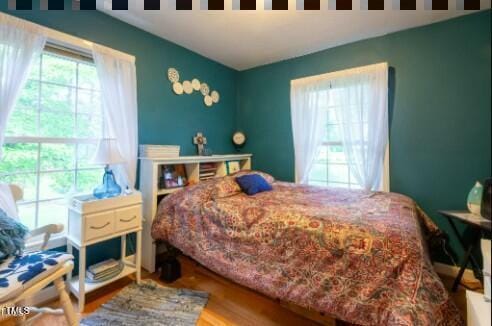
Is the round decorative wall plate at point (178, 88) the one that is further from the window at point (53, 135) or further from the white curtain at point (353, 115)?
the white curtain at point (353, 115)

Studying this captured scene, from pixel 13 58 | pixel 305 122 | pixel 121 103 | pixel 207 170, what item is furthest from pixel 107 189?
pixel 305 122

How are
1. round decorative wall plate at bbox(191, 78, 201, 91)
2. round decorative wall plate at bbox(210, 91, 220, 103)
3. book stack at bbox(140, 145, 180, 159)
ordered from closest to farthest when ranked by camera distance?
book stack at bbox(140, 145, 180, 159)
round decorative wall plate at bbox(191, 78, 201, 91)
round decorative wall plate at bbox(210, 91, 220, 103)

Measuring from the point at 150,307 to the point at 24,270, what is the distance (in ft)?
2.65

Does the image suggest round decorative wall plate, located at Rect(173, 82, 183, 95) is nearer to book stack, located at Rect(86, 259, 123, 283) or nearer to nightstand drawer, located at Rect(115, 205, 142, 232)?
nightstand drawer, located at Rect(115, 205, 142, 232)

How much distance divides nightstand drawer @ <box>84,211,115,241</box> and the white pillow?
38 centimetres

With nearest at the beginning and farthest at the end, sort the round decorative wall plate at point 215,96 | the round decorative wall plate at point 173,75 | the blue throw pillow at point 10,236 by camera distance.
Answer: the blue throw pillow at point 10,236
the round decorative wall plate at point 173,75
the round decorative wall plate at point 215,96

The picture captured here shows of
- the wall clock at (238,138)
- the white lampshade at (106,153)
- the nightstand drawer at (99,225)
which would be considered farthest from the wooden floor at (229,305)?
the wall clock at (238,138)

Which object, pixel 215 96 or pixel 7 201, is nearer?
pixel 7 201

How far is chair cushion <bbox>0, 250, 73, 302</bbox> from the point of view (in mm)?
1033

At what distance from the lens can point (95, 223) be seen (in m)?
1.61

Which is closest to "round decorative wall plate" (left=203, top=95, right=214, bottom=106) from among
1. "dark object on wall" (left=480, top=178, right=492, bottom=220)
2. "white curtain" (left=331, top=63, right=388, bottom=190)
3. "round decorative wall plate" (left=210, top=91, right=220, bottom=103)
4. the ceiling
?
"round decorative wall plate" (left=210, top=91, right=220, bottom=103)

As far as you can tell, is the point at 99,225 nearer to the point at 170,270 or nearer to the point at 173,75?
the point at 170,270

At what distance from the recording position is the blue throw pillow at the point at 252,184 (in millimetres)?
2240

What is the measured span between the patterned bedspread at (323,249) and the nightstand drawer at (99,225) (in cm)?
41
